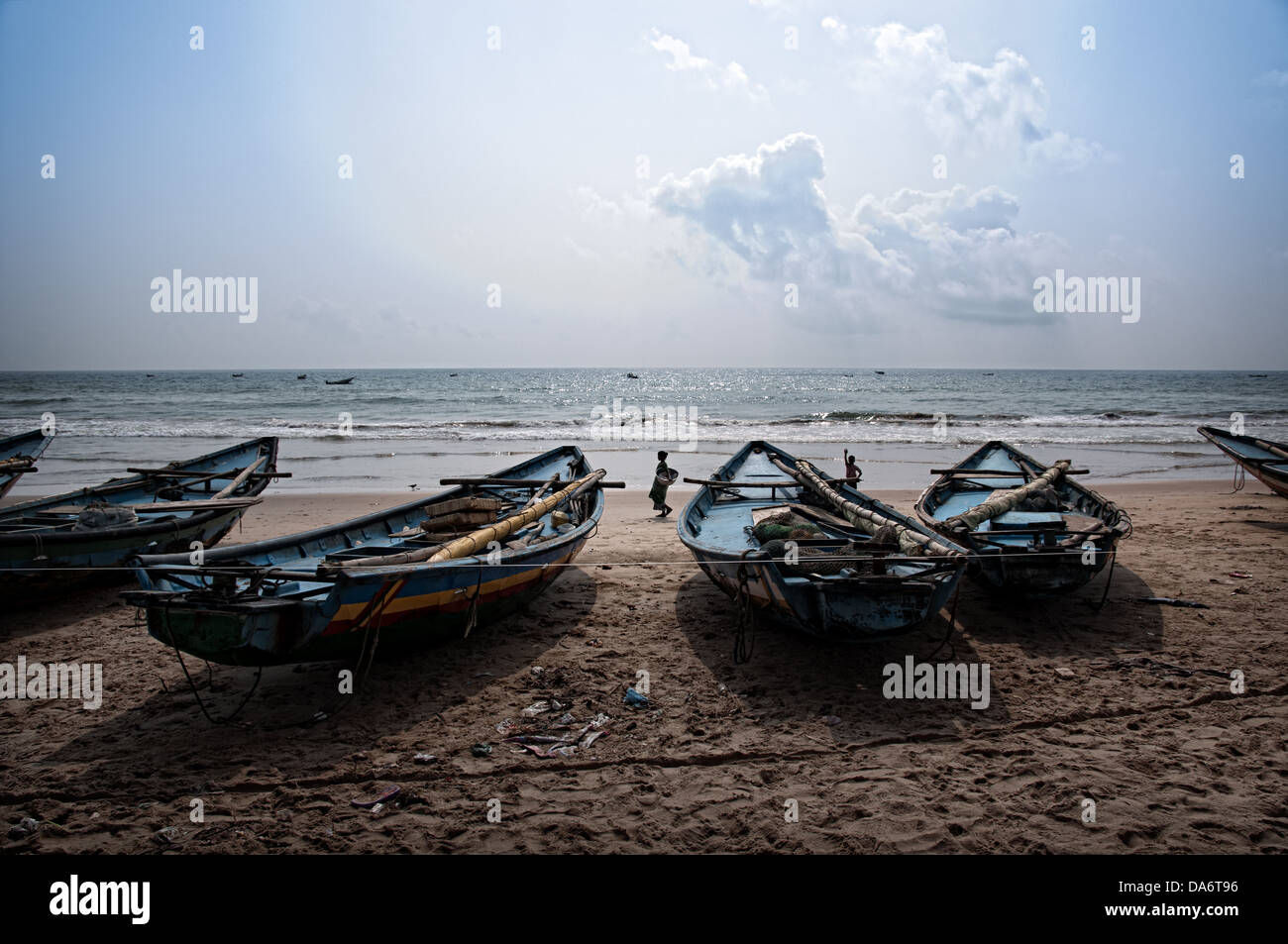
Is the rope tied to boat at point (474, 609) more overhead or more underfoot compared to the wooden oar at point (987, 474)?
more underfoot

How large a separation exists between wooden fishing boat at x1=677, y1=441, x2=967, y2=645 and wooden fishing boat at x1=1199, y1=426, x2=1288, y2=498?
7.62 m

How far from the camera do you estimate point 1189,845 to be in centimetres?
365

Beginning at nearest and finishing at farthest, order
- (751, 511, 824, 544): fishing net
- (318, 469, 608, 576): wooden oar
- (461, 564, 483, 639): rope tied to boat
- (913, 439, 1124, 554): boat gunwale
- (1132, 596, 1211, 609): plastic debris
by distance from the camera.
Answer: (318, 469, 608, 576): wooden oar, (461, 564, 483, 639): rope tied to boat, (751, 511, 824, 544): fishing net, (913, 439, 1124, 554): boat gunwale, (1132, 596, 1211, 609): plastic debris

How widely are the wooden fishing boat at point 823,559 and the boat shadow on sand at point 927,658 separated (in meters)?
0.31

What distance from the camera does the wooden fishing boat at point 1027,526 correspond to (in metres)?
6.50

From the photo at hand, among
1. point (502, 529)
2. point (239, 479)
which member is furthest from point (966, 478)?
point (239, 479)

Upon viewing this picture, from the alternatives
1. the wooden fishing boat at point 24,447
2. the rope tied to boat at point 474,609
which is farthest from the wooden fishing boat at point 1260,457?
the wooden fishing boat at point 24,447

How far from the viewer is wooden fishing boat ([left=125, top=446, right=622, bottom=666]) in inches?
189

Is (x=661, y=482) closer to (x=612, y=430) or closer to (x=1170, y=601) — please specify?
(x=1170, y=601)

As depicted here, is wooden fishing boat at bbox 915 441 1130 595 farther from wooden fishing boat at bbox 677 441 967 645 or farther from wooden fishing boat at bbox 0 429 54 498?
wooden fishing boat at bbox 0 429 54 498

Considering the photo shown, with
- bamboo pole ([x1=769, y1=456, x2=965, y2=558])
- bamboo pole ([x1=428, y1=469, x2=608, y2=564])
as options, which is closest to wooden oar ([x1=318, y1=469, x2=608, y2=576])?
bamboo pole ([x1=428, y1=469, x2=608, y2=564])

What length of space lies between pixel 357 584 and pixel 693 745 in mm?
2606

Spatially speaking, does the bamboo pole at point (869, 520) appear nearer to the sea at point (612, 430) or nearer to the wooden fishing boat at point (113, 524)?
the wooden fishing boat at point (113, 524)

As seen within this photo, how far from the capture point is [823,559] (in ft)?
18.6
